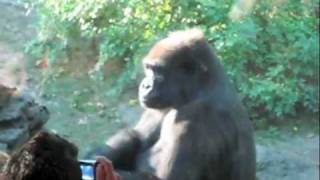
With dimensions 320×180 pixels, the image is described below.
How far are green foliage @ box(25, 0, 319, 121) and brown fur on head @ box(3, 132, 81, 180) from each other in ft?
5.42

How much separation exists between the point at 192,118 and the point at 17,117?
1.90ft

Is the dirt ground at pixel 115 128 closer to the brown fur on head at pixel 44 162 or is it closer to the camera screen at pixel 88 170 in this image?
the camera screen at pixel 88 170

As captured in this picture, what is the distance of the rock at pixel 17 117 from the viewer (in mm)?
2986

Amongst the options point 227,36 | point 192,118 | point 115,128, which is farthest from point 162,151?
point 227,36

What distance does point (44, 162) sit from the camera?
1710 millimetres

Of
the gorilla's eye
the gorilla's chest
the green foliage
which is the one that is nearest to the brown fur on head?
the gorilla's chest

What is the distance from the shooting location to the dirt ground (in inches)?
131

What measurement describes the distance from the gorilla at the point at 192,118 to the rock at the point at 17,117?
10.5 inches

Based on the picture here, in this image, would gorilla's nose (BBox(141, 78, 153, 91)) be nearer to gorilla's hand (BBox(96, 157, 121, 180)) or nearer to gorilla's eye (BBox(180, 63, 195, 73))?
gorilla's eye (BBox(180, 63, 195, 73))

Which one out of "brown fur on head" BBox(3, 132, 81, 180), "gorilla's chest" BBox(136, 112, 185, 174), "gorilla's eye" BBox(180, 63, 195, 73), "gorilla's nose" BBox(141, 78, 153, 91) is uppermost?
"gorilla's eye" BBox(180, 63, 195, 73)

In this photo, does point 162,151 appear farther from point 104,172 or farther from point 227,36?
point 104,172

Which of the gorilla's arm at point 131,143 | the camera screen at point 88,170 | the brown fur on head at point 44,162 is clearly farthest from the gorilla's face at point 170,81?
the brown fur on head at point 44,162

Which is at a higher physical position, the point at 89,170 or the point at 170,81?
the point at 170,81

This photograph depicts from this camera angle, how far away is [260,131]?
3963 millimetres
